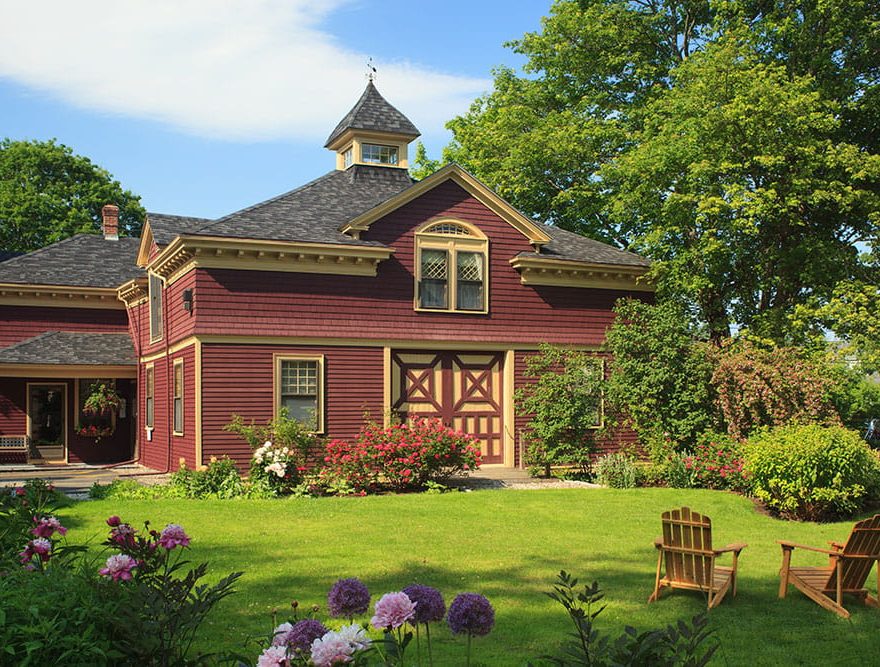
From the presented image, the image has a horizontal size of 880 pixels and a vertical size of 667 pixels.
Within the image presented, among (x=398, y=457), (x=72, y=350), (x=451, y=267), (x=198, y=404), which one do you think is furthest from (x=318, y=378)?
(x=72, y=350)

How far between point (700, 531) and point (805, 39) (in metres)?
19.4

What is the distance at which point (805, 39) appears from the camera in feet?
78.3

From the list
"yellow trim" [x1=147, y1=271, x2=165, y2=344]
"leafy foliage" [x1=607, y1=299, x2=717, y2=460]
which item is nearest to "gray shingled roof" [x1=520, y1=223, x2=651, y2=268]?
"leafy foliage" [x1=607, y1=299, x2=717, y2=460]

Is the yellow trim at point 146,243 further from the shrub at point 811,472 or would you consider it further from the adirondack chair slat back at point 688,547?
the adirondack chair slat back at point 688,547

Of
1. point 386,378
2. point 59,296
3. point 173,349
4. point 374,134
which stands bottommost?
point 386,378

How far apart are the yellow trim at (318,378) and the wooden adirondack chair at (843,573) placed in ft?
39.7

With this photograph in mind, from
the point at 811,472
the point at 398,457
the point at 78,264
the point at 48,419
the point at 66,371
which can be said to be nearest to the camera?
the point at 811,472

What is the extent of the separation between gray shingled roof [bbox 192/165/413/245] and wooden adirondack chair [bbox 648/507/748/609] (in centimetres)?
1226

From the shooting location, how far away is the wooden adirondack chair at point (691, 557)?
854 cm

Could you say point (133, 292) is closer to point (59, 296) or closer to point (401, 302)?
point (59, 296)

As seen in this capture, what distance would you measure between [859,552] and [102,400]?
2078cm

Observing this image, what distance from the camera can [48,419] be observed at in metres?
25.0

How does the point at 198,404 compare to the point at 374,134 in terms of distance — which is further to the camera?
the point at 374,134

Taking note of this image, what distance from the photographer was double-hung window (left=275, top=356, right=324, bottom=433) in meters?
19.3
